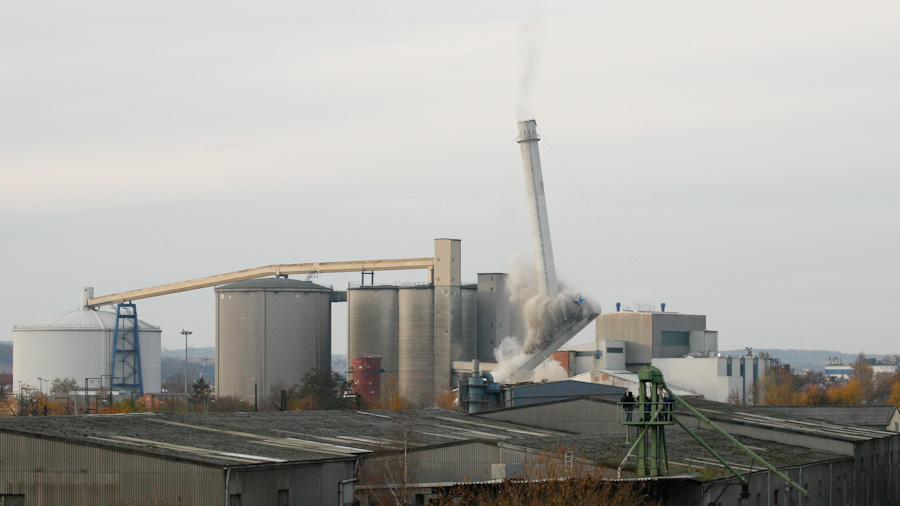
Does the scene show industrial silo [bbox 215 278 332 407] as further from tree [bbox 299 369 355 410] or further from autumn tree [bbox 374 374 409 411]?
autumn tree [bbox 374 374 409 411]

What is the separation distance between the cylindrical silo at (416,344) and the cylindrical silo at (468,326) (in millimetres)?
2399

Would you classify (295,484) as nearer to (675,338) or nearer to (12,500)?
(12,500)

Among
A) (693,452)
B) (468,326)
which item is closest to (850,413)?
(468,326)

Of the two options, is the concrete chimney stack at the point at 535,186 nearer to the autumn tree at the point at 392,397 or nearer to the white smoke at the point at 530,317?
the white smoke at the point at 530,317

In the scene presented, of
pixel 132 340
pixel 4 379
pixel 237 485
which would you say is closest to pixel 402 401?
pixel 132 340

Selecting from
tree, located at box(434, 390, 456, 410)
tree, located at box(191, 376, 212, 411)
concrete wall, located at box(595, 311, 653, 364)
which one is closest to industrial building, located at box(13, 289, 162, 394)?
tree, located at box(191, 376, 212, 411)

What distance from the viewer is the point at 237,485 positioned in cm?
2769

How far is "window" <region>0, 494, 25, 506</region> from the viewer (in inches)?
1150

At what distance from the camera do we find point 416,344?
94.3 meters

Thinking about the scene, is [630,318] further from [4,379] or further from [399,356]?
[4,379]

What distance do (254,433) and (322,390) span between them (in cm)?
5477

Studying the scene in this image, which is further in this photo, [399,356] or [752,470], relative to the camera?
[399,356]

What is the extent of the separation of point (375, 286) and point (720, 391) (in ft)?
91.8

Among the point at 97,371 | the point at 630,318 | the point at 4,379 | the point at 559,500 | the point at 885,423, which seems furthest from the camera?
the point at 4,379
